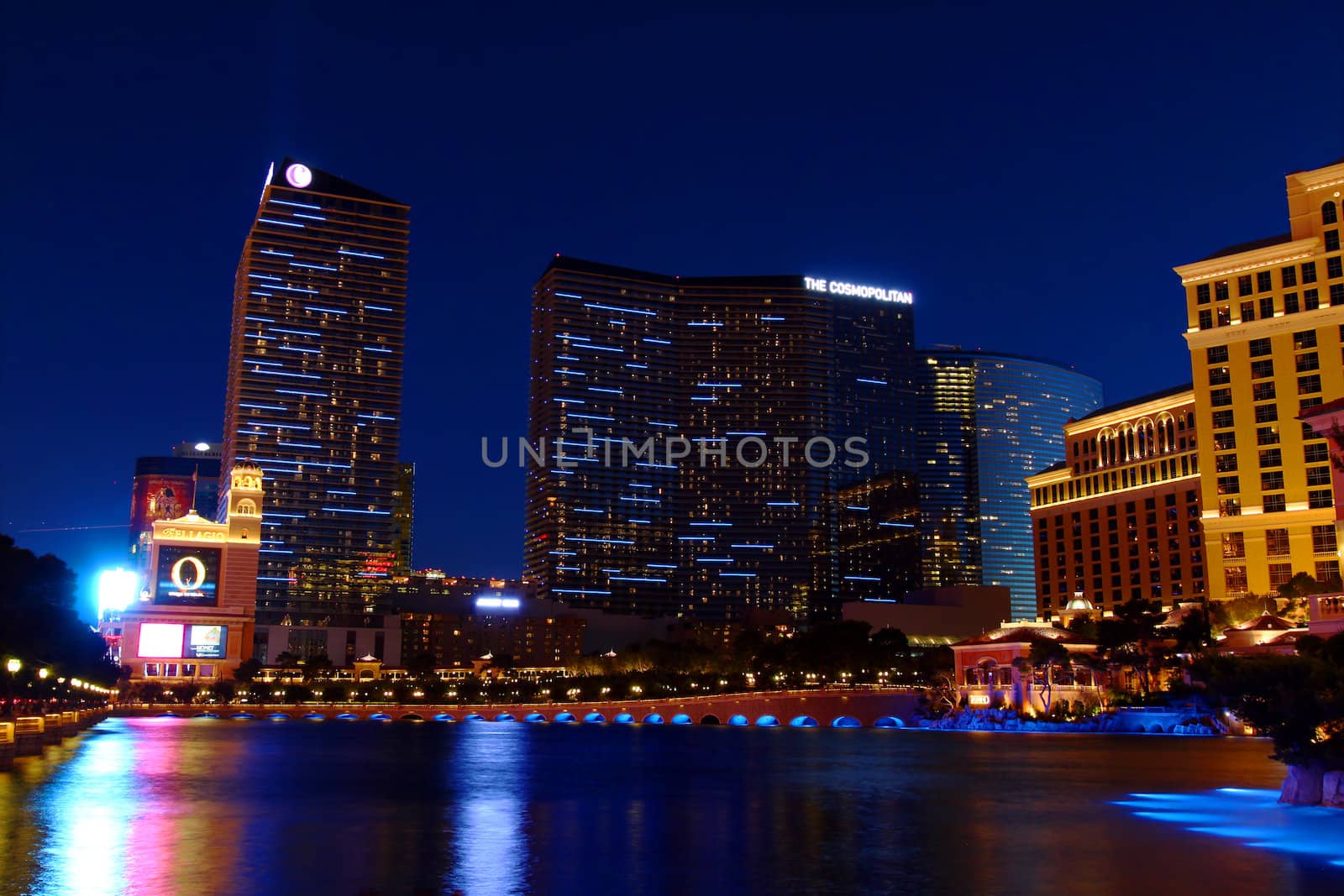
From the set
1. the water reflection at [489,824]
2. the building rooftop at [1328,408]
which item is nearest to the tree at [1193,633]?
the building rooftop at [1328,408]

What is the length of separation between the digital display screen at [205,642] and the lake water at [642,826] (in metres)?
128

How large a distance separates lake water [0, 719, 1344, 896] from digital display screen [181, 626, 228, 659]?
128 metres

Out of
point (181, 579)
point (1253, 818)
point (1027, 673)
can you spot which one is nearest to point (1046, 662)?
point (1027, 673)

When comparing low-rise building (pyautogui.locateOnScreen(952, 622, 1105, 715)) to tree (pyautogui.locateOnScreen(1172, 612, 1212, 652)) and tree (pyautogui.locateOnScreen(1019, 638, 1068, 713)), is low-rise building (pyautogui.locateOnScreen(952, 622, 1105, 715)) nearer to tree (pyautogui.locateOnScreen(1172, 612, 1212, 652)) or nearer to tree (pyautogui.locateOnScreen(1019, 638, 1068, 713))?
tree (pyautogui.locateOnScreen(1019, 638, 1068, 713))

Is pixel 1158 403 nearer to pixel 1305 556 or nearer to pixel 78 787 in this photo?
pixel 1305 556

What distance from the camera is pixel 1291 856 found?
26719 mm

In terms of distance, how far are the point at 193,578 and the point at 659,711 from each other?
290 ft

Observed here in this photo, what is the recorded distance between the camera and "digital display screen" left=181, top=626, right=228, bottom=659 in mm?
192000

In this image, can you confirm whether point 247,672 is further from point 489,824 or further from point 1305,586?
point 489,824

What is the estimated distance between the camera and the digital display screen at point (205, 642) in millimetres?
192000

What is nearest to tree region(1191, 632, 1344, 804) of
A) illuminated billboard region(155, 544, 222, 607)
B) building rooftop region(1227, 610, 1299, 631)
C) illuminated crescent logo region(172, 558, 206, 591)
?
building rooftop region(1227, 610, 1299, 631)

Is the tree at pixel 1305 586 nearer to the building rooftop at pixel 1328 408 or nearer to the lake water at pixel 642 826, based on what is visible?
the lake water at pixel 642 826

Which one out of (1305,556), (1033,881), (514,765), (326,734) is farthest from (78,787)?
(1305,556)

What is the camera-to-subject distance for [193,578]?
199 m
